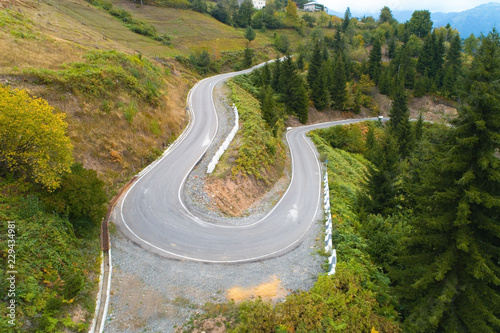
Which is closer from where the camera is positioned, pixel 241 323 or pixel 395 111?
pixel 241 323

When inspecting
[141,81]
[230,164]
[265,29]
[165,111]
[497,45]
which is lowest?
[230,164]

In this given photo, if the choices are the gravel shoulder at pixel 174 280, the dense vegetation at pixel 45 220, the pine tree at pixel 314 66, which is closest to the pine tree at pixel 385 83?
the pine tree at pixel 314 66

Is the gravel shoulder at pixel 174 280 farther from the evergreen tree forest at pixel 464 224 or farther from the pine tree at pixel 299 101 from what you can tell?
the pine tree at pixel 299 101

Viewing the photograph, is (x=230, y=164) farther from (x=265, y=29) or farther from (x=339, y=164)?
(x=265, y=29)

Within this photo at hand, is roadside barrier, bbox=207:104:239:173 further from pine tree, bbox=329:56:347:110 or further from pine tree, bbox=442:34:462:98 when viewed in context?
pine tree, bbox=442:34:462:98

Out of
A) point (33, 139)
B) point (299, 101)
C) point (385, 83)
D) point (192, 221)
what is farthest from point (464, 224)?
point (385, 83)

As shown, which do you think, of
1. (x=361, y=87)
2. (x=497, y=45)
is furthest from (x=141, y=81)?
(x=361, y=87)

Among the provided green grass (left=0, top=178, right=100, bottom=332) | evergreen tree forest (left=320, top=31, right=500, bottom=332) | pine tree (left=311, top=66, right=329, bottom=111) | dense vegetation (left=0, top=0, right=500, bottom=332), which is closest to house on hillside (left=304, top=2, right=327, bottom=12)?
pine tree (left=311, top=66, right=329, bottom=111)
